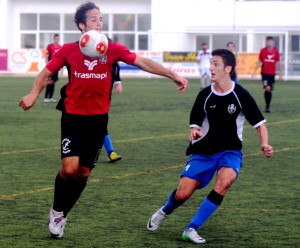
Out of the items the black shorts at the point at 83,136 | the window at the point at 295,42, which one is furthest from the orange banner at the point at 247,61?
the black shorts at the point at 83,136


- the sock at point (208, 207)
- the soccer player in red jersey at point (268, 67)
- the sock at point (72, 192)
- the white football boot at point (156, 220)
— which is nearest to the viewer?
the sock at point (208, 207)

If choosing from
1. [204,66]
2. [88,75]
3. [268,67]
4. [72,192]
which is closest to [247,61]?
[204,66]

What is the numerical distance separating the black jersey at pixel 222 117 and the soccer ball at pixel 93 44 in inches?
40.5

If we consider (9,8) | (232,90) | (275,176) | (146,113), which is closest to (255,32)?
(9,8)

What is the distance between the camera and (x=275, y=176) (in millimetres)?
12844

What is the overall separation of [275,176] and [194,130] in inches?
185

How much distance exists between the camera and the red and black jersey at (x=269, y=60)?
1062 inches

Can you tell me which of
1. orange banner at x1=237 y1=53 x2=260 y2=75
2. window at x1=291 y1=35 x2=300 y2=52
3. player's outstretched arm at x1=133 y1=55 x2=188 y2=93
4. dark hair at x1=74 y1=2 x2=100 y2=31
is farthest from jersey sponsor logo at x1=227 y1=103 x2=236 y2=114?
window at x1=291 y1=35 x2=300 y2=52

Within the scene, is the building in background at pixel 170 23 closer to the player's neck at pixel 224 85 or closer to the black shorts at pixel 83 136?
the player's neck at pixel 224 85

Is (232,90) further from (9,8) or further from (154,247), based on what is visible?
(9,8)

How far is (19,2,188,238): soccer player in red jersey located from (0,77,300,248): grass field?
20.1 inches

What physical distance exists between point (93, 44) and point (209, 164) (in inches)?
59.4

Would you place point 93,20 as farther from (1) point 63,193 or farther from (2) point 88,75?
(1) point 63,193

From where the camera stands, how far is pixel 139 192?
11.3 metres
